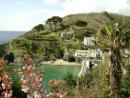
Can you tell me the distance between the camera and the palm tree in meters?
24.9

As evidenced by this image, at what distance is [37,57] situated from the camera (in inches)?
7751

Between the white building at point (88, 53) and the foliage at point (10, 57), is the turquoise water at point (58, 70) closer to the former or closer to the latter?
Answer: the white building at point (88, 53)

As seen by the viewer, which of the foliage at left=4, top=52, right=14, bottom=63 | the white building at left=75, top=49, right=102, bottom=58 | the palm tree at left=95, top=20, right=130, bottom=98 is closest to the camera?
the palm tree at left=95, top=20, right=130, bottom=98

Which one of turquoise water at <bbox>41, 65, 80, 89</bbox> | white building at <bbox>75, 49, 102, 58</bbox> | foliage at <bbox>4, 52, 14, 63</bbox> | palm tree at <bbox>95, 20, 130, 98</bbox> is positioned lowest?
turquoise water at <bbox>41, 65, 80, 89</bbox>

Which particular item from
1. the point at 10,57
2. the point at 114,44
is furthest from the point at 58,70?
the point at 114,44

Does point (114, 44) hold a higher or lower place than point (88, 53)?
higher

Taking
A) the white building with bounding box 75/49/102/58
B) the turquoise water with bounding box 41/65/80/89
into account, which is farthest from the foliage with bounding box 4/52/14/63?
the white building with bounding box 75/49/102/58

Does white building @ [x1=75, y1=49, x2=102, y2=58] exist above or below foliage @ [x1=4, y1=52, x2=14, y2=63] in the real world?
above

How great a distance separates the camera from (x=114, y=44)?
2514cm

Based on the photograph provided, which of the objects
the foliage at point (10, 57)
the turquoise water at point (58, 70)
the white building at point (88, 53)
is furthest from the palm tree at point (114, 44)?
the foliage at point (10, 57)

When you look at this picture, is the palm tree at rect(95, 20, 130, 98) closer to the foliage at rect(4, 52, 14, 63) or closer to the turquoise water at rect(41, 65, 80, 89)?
the turquoise water at rect(41, 65, 80, 89)

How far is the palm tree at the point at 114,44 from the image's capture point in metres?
24.9

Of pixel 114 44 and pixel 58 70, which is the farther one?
pixel 58 70

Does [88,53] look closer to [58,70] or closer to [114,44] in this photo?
[58,70]
